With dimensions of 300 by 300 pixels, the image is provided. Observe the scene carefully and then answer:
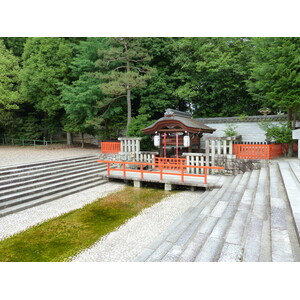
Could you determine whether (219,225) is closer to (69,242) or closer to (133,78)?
(69,242)

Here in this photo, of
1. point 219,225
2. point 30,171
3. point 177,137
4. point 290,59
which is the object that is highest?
point 290,59

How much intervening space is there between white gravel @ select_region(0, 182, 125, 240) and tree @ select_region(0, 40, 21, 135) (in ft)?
51.9

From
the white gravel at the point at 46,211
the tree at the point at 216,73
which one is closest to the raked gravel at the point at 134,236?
the white gravel at the point at 46,211

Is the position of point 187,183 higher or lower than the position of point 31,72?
lower

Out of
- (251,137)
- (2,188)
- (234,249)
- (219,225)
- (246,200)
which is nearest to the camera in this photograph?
(234,249)

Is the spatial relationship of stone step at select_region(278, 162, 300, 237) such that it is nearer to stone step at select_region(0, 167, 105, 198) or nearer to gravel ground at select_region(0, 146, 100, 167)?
stone step at select_region(0, 167, 105, 198)

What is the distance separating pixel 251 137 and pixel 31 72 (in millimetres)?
18173

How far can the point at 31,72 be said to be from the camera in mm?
17469

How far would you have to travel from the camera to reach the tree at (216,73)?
1512 cm

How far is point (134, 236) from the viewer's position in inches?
178

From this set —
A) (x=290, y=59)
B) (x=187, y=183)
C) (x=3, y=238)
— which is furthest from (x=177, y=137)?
(x=3, y=238)

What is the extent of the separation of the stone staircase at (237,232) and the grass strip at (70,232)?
5.20 feet

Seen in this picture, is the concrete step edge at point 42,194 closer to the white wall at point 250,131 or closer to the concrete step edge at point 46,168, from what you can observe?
the concrete step edge at point 46,168

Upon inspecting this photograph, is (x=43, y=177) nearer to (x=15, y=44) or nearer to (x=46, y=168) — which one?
(x=46, y=168)
